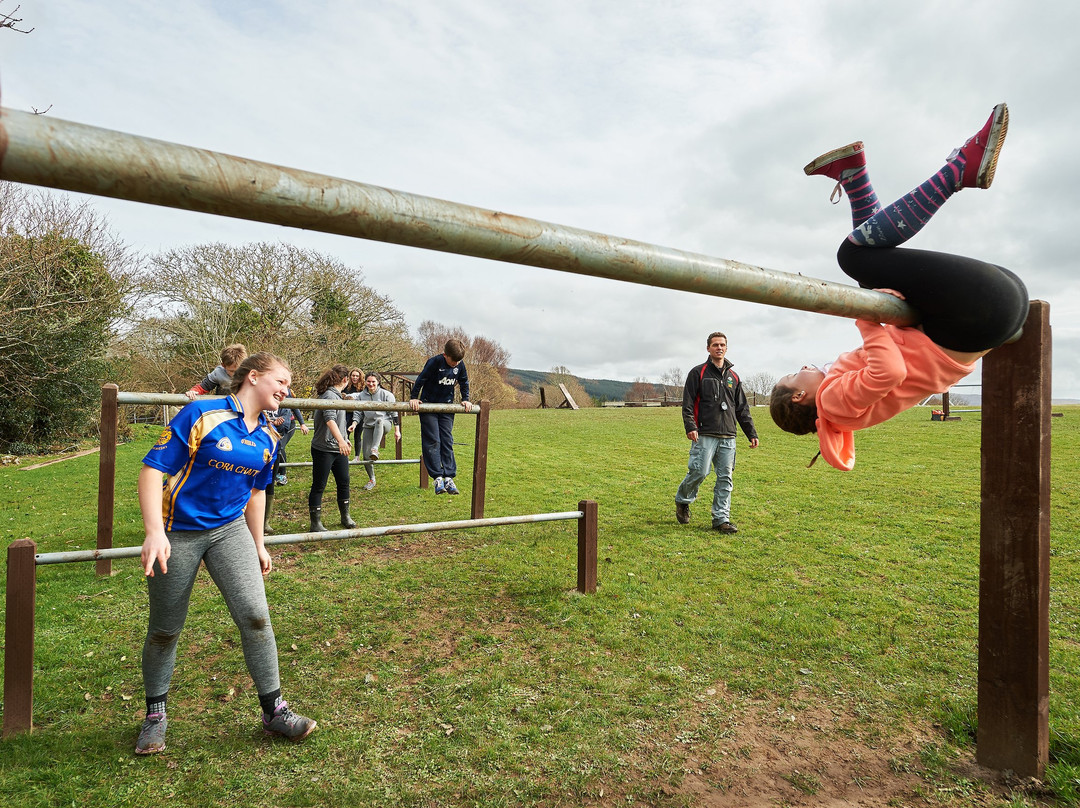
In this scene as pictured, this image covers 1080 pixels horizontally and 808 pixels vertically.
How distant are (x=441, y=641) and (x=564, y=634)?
32.7 inches

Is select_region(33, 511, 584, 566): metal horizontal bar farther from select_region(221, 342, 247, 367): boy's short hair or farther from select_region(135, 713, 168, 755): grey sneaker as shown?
select_region(221, 342, 247, 367): boy's short hair

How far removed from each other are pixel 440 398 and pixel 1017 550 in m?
5.93

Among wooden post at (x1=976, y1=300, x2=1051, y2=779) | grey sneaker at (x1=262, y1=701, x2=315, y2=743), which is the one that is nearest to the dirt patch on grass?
wooden post at (x1=976, y1=300, x2=1051, y2=779)

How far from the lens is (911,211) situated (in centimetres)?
211

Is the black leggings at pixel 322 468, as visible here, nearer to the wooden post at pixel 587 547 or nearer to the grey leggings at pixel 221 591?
the wooden post at pixel 587 547

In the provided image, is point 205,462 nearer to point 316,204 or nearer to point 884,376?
point 316,204

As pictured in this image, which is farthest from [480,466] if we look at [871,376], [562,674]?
[871,376]

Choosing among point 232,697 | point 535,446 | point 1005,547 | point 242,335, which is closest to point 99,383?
point 242,335

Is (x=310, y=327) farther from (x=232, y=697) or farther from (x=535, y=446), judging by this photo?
(x=232, y=697)

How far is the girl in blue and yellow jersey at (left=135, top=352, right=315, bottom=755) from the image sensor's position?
2.55 meters

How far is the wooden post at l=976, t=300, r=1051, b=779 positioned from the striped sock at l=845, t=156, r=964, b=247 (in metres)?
0.71

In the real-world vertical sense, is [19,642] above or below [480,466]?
below

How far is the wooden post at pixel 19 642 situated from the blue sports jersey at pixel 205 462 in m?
0.84

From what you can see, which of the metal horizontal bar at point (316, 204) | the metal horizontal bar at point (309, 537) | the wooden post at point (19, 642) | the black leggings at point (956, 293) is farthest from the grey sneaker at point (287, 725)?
the black leggings at point (956, 293)
